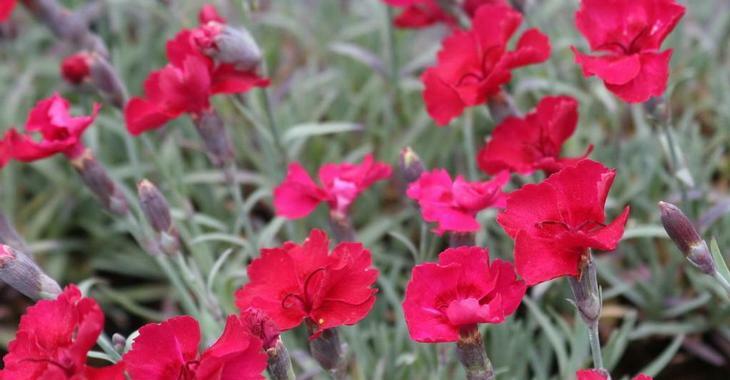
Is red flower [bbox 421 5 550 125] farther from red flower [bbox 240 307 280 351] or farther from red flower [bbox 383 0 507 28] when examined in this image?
red flower [bbox 240 307 280 351]

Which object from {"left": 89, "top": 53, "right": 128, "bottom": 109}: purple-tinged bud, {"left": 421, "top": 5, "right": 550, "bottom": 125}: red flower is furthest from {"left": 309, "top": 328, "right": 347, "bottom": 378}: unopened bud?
{"left": 89, "top": 53, "right": 128, "bottom": 109}: purple-tinged bud

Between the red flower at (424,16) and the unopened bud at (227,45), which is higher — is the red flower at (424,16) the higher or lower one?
the lower one

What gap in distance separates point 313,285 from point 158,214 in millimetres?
314

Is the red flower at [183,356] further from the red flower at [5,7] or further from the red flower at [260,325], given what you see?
the red flower at [5,7]

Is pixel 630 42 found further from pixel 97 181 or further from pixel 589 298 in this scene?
pixel 97 181

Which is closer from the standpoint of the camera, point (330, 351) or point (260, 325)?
point (260, 325)

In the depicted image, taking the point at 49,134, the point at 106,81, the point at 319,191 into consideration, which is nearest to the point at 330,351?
the point at 319,191

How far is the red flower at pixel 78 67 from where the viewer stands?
138 centimetres

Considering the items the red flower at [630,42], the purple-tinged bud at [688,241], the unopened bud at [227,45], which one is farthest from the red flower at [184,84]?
the purple-tinged bud at [688,241]

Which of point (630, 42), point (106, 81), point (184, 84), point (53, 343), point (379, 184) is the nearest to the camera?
point (53, 343)

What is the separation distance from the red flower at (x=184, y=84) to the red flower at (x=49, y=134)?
7cm

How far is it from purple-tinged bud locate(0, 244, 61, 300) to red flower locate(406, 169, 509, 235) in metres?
0.42

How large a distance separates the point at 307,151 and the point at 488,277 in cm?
110

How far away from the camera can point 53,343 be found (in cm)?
84
